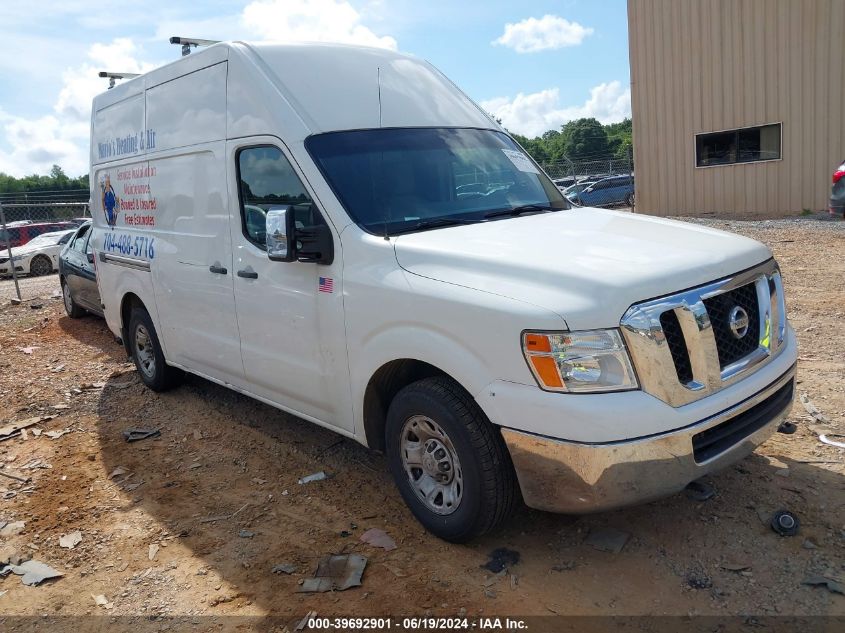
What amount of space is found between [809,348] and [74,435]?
20.1 feet

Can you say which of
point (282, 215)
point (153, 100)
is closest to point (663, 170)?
point (153, 100)

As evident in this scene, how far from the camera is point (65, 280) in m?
10.7

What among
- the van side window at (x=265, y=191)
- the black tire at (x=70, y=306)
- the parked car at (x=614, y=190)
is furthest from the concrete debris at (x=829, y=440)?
the parked car at (x=614, y=190)

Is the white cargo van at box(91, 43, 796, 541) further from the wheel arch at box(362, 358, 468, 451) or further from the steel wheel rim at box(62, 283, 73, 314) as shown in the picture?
the steel wheel rim at box(62, 283, 73, 314)

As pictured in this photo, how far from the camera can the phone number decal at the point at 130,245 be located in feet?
19.5

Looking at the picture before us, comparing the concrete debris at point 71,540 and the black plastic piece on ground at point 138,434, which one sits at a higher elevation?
the black plastic piece on ground at point 138,434

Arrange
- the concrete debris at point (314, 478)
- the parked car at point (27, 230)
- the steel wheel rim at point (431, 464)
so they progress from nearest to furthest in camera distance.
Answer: the steel wheel rim at point (431, 464)
the concrete debris at point (314, 478)
the parked car at point (27, 230)

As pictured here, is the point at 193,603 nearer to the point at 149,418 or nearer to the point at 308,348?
the point at 308,348

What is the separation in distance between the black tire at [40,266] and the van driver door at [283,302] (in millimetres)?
17632

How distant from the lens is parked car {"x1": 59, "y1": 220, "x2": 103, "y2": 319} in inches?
379

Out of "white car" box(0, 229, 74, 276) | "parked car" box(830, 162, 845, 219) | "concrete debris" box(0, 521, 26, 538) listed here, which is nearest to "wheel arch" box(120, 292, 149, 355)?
"concrete debris" box(0, 521, 26, 538)

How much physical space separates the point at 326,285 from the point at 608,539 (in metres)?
1.97

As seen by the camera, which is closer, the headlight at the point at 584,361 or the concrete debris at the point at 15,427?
the headlight at the point at 584,361

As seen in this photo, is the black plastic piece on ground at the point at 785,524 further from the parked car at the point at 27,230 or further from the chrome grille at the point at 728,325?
the parked car at the point at 27,230
